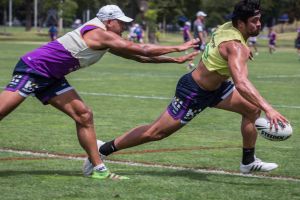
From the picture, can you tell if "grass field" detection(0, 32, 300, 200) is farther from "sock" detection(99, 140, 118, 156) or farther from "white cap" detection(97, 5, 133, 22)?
"white cap" detection(97, 5, 133, 22)

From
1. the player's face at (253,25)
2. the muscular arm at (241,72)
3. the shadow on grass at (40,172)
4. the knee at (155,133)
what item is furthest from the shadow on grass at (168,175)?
the player's face at (253,25)

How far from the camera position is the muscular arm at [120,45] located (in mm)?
8266

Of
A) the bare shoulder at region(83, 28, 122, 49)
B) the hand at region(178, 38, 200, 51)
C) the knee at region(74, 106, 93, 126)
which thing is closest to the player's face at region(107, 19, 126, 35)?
the bare shoulder at region(83, 28, 122, 49)

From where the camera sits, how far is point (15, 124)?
13.7 meters

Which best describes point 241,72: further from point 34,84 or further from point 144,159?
point 144,159

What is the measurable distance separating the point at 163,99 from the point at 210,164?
8.88m

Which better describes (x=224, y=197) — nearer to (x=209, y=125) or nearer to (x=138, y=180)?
(x=138, y=180)

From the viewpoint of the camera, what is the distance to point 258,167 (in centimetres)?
916

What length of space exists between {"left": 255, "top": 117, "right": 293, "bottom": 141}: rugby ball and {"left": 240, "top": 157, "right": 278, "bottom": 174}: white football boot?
3.76ft

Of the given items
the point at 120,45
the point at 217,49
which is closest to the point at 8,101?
the point at 120,45

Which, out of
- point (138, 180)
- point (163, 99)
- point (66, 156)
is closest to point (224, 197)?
point (138, 180)

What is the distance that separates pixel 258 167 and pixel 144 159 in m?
1.68

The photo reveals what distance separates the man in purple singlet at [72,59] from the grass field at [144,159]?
701 millimetres

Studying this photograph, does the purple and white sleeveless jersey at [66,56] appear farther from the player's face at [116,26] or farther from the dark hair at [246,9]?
the dark hair at [246,9]
